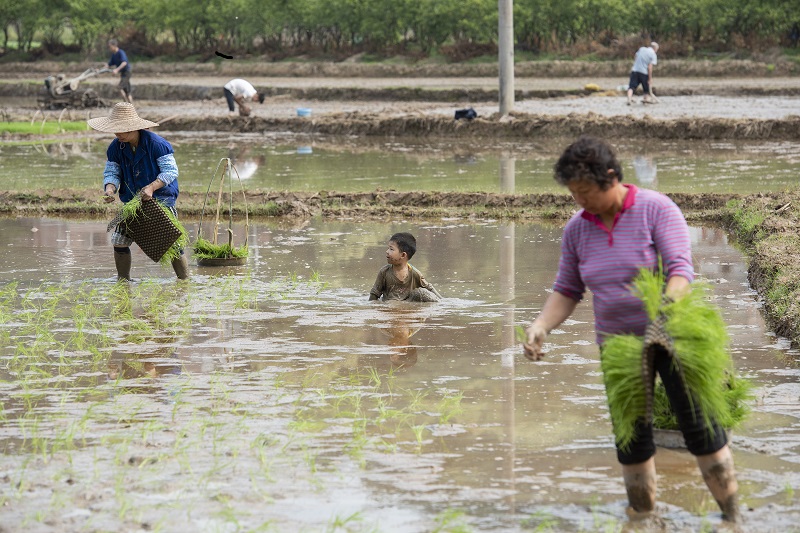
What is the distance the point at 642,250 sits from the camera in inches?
175

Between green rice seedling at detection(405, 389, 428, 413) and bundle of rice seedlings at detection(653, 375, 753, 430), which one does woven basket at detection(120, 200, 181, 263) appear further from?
bundle of rice seedlings at detection(653, 375, 753, 430)

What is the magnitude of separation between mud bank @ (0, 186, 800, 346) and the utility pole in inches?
328

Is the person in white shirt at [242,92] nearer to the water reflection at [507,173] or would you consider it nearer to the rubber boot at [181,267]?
the water reflection at [507,173]

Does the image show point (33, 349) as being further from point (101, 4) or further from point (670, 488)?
point (101, 4)

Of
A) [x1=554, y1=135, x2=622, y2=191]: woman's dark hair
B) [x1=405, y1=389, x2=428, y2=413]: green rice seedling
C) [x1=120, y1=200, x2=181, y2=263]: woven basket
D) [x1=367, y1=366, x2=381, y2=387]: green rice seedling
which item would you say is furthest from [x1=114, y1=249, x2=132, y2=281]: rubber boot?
[x1=554, y1=135, x2=622, y2=191]: woman's dark hair

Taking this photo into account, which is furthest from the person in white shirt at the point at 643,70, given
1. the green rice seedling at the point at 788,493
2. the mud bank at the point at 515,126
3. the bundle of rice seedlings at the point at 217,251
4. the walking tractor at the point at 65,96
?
the green rice seedling at the point at 788,493

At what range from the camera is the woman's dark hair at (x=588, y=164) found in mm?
4332

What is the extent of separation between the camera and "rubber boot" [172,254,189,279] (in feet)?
32.3

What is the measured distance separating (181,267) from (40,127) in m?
16.2

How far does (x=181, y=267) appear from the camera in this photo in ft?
32.5

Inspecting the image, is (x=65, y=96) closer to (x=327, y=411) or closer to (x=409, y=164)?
(x=409, y=164)

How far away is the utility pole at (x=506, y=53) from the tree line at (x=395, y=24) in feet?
57.7

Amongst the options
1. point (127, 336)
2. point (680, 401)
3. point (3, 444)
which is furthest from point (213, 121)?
point (680, 401)

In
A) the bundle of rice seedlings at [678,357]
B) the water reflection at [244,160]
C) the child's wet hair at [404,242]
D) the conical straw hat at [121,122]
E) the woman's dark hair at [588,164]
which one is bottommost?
the water reflection at [244,160]
